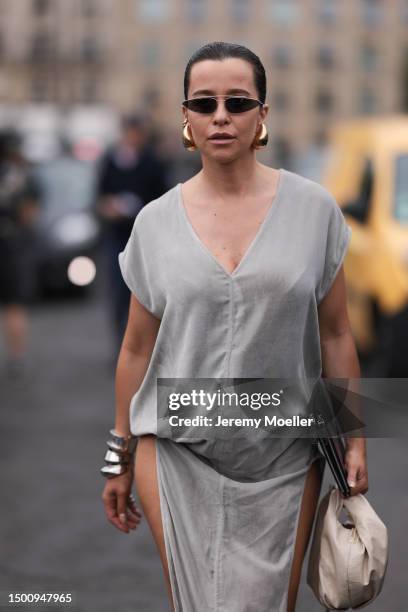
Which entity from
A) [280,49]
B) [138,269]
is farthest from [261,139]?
[280,49]

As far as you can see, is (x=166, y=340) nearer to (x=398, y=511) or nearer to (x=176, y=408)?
(x=176, y=408)

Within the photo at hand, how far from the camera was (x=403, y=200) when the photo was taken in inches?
355

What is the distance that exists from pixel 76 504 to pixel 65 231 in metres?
9.77

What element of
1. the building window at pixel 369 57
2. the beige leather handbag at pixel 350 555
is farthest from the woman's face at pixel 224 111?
the building window at pixel 369 57

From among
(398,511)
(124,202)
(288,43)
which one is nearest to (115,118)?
(288,43)

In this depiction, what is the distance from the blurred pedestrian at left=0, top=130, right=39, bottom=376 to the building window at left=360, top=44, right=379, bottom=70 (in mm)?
103628

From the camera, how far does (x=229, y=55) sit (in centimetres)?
298

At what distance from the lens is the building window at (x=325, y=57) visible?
11250 cm

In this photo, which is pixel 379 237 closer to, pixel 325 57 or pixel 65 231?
pixel 65 231

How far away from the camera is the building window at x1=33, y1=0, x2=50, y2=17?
120m

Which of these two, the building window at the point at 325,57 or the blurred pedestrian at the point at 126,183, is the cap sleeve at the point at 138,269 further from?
the building window at the point at 325,57

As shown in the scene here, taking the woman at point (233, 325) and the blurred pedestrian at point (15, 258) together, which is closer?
the woman at point (233, 325)

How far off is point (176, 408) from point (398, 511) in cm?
326

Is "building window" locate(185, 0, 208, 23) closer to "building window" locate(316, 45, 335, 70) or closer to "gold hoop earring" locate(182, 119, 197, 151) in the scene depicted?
"building window" locate(316, 45, 335, 70)
